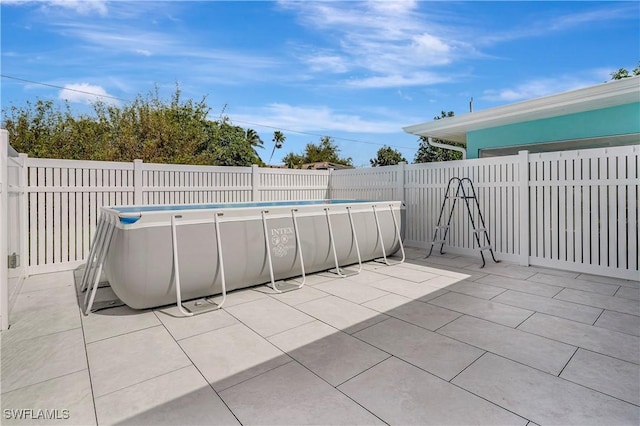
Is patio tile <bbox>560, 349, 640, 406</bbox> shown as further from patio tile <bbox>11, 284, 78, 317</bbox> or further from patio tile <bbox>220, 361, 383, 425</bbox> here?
patio tile <bbox>11, 284, 78, 317</bbox>

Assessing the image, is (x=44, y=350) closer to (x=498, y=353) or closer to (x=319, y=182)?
(x=498, y=353)

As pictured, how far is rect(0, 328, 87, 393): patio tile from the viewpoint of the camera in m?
1.93

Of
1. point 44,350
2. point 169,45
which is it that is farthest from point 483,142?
point 169,45

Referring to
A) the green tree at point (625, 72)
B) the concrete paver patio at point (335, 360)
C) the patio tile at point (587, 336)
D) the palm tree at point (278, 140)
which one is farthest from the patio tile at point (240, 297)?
the palm tree at point (278, 140)

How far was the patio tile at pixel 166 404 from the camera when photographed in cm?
153

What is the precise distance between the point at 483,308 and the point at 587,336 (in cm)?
78

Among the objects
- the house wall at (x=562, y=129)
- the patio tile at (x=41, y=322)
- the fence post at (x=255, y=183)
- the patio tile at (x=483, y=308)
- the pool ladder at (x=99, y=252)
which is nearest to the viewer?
the patio tile at (x=41, y=322)

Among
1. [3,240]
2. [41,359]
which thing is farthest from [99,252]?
[41,359]

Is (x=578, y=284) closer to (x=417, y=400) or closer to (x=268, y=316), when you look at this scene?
(x=417, y=400)

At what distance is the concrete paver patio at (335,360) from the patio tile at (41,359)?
1cm

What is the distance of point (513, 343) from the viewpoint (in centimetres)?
232

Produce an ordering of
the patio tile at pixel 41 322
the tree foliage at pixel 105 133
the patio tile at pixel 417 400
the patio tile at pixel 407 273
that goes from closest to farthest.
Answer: the patio tile at pixel 417 400, the patio tile at pixel 41 322, the patio tile at pixel 407 273, the tree foliage at pixel 105 133

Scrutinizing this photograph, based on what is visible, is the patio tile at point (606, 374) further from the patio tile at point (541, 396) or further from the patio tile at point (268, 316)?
the patio tile at point (268, 316)

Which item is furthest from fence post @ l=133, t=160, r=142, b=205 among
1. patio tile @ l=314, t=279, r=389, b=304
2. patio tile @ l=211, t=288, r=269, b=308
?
patio tile @ l=314, t=279, r=389, b=304
